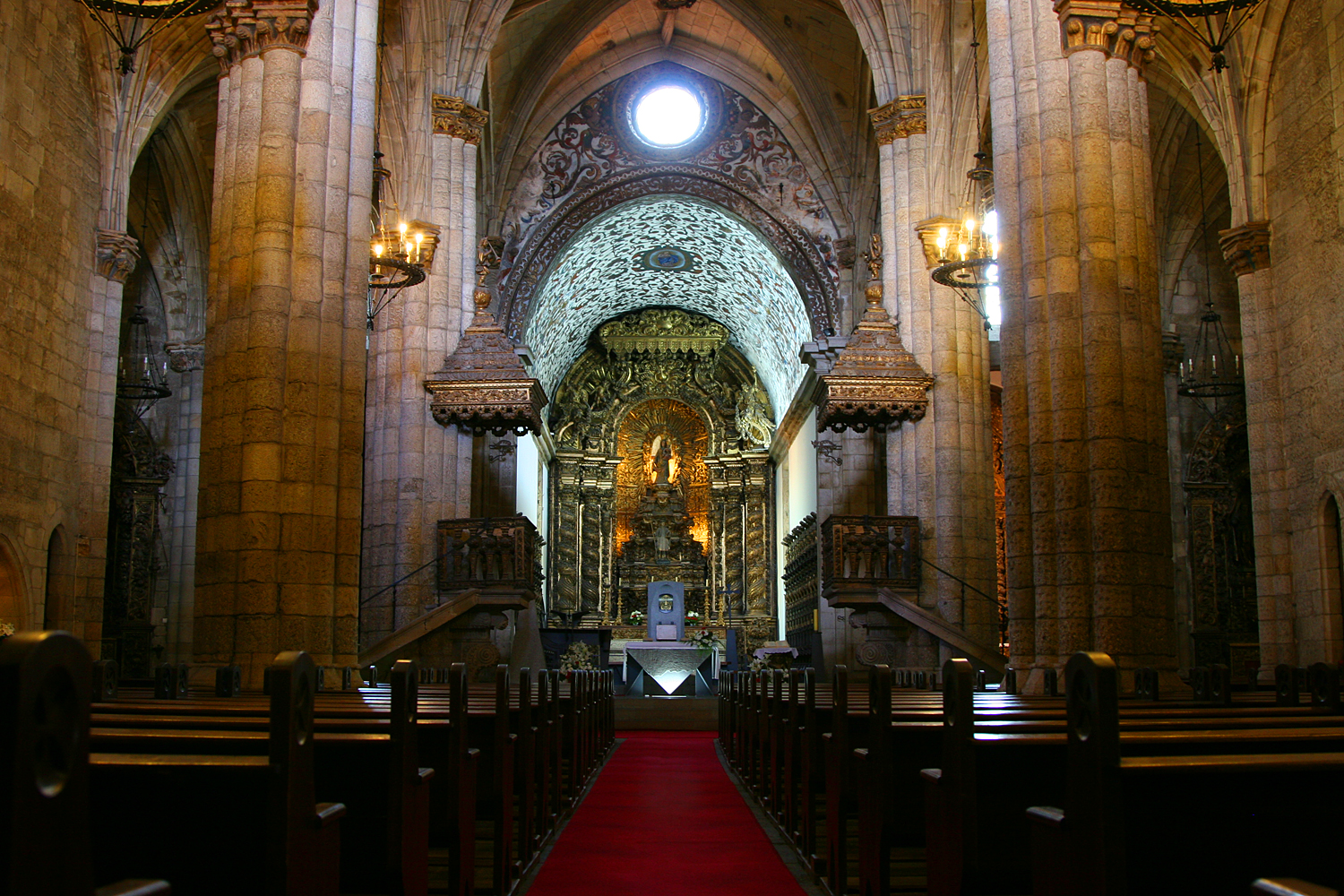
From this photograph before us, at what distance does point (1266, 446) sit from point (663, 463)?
2051 cm

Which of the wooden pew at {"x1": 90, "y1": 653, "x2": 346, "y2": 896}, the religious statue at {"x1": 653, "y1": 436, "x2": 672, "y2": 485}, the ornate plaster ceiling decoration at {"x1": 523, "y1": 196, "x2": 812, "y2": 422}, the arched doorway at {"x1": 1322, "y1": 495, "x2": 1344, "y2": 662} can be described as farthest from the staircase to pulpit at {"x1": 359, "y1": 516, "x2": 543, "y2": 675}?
the religious statue at {"x1": 653, "y1": 436, "x2": 672, "y2": 485}

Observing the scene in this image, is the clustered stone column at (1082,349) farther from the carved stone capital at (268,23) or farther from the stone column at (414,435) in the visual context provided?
the stone column at (414,435)

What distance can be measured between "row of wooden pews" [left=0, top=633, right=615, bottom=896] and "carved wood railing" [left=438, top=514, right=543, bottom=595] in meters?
11.7

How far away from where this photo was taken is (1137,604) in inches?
390

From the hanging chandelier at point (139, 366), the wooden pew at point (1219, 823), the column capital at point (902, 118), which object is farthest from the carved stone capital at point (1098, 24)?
the hanging chandelier at point (139, 366)

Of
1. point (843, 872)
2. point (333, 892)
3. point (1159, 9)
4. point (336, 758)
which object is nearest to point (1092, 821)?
point (333, 892)

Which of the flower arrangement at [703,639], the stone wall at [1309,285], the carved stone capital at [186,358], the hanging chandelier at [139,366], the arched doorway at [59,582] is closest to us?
the stone wall at [1309,285]

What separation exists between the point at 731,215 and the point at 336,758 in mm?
23019

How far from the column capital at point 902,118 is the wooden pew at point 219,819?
17.2 meters

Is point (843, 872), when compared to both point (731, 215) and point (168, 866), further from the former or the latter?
point (731, 215)

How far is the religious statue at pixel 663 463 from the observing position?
112 feet

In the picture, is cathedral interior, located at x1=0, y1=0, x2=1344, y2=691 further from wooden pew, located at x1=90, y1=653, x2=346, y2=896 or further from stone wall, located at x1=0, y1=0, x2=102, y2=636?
wooden pew, located at x1=90, y1=653, x2=346, y2=896

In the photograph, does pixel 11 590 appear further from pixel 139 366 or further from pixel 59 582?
pixel 139 366

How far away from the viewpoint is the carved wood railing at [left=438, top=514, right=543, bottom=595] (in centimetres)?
1734
